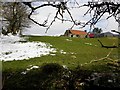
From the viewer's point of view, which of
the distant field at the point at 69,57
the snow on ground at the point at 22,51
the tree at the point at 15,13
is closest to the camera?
the tree at the point at 15,13

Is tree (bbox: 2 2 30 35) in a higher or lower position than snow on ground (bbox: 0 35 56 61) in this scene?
higher

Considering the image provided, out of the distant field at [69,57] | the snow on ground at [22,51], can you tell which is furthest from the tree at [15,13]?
the snow on ground at [22,51]

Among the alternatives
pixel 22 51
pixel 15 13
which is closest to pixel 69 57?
pixel 22 51

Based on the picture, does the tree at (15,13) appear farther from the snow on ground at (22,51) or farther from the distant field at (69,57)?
the snow on ground at (22,51)

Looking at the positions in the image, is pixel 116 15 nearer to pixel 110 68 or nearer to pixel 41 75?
pixel 41 75

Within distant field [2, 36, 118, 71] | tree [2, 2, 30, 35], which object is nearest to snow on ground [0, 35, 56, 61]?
distant field [2, 36, 118, 71]

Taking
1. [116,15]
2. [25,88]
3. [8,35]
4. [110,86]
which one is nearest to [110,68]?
[110,86]

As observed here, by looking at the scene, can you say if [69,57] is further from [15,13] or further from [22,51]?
[15,13]

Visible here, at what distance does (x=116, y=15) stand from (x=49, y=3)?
963 mm

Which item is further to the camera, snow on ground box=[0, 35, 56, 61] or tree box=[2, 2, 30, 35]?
snow on ground box=[0, 35, 56, 61]

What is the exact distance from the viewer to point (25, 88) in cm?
685

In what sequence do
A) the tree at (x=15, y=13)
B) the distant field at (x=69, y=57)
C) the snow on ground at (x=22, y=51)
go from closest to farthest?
1. the tree at (x=15, y=13)
2. the distant field at (x=69, y=57)
3. the snow on ground at (x=22, y=51)

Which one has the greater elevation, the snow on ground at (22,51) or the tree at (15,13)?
the tree at (15,13)

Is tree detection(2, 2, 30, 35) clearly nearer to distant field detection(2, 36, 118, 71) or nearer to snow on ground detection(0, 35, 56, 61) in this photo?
distant field detection(2, 36, 118, 71)
